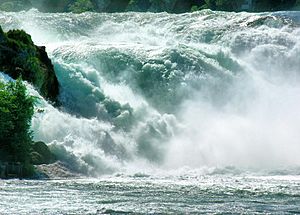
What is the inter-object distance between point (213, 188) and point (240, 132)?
1715 centimetres

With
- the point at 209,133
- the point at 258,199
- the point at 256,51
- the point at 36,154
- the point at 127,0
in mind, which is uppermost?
the point at 127,0

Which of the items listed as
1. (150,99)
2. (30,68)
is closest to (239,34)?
(150,99)

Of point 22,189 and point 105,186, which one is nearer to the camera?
point 22,189

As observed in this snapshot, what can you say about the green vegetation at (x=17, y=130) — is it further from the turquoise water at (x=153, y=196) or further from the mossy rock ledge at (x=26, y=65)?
the mossy rock ledge at (x=26, y=65)

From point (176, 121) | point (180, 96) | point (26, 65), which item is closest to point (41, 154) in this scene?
point (26, 65)

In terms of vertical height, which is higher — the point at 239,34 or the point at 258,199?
the point at 239,34

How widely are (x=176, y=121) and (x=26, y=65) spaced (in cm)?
970

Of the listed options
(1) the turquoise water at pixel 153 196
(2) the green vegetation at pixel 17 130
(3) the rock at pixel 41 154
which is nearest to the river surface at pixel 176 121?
(1) the turquoise water at pixel 153 196

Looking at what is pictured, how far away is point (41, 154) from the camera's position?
41938 millimetres

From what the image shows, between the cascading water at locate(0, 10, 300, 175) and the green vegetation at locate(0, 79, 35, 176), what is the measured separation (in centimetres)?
313

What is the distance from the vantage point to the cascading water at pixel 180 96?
155 ft

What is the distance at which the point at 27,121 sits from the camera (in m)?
40.9

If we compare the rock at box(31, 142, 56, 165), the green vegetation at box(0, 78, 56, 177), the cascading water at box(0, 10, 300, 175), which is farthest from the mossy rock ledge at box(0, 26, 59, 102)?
the green vegetation at box(0, 78, 56, 177)

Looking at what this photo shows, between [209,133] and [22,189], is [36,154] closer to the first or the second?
[22,189]
